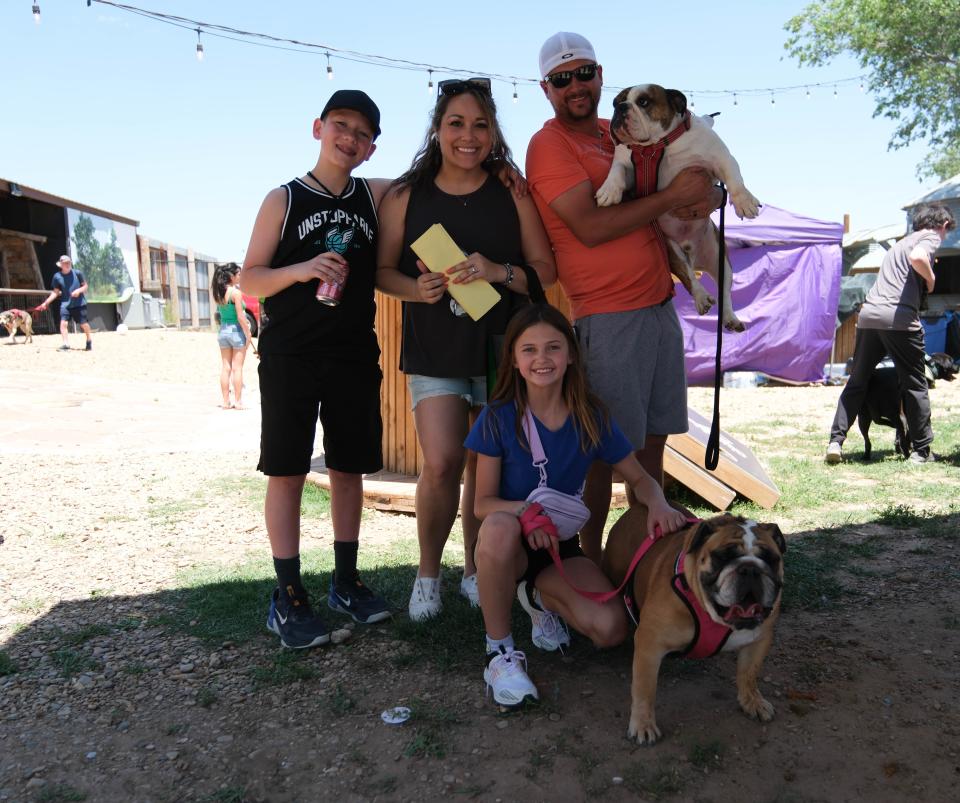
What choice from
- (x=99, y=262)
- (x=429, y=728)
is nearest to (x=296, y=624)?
(x=429, y=728)

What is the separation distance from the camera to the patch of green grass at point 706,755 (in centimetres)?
232

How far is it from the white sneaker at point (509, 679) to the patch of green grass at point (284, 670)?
717 millimetres

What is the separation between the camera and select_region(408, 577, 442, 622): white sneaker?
10.9ft

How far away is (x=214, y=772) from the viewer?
2.36 meters

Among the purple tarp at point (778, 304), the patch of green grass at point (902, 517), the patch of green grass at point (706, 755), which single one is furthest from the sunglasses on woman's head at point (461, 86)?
the purple tarp at point (778, 304)

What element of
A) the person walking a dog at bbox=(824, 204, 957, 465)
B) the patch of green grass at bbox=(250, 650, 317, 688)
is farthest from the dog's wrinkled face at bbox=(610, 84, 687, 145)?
the person walking a dog at bbox=(824, 204, 957, 465)

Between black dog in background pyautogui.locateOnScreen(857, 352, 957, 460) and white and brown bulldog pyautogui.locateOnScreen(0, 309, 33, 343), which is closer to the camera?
black dog in background pyautogui.locateOnScreen(857, 352, 957, 460)

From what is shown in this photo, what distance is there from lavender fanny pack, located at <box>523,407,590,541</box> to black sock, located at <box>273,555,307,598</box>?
1.04 meters

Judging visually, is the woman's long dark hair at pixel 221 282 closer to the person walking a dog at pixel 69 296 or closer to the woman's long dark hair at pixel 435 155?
the woman's long dark hair at pixel 435 155

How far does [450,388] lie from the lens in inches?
123

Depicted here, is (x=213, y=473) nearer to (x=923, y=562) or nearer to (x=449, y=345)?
(x=449, y=345)

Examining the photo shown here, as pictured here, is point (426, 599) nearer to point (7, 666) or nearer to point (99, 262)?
point (7, 666)

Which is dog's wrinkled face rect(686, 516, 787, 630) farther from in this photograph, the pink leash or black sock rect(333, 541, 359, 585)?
black sock rect(333, 541, 359, 585)

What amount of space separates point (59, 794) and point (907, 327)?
6.69 meters
